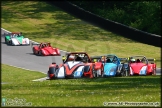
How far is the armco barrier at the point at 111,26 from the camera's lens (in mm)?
35594

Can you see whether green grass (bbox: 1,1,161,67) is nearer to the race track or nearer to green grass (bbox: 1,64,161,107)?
the race track

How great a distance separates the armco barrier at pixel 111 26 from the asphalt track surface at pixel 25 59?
644cm

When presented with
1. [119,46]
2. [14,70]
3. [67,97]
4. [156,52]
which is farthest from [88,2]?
[67,97]

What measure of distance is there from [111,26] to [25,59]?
12.1m

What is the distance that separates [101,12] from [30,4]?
13.0 m

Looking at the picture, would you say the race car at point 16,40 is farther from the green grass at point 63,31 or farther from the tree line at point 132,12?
the tree line at point 132,12

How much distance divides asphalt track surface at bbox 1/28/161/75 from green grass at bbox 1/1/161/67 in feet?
10.9

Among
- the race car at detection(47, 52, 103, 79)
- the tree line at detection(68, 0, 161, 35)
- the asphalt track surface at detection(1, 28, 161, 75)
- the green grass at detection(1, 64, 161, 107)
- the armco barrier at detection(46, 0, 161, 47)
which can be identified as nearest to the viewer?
the green grass at detection(1, 64, 161, 107)

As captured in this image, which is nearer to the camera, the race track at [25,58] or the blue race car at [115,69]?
the blue race car at [115,69]

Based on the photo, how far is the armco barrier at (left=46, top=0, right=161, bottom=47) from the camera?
35594 millimetres

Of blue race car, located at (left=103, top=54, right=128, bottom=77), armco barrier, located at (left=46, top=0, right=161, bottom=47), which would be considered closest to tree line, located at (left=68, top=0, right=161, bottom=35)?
armco barrier, located at (left=46, top=0, right=161, bottom=47)

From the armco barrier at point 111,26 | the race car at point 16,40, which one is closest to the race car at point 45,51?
the race car at point 16,40

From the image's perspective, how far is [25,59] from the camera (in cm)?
3134

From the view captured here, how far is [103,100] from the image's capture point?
454 inches
